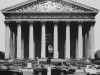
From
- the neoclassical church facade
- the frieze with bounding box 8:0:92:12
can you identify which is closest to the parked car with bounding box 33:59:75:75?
the neoclassical church facade

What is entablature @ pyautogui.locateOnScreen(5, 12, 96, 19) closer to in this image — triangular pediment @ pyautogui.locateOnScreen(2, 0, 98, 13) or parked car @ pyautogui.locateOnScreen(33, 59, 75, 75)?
triangular pediment @ pyautogui.locateOnScreen(2, 0, 98, 13)

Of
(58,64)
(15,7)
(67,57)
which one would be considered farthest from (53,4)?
(58,64)

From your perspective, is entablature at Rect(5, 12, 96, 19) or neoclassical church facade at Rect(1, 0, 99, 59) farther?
entablature at Rect(5, 12, 96, 19)

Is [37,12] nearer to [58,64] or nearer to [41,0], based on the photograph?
[41,0]

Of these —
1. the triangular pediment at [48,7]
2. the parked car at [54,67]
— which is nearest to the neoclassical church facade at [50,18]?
the triangular pediment at [48,7]

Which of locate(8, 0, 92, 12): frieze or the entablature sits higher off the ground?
locate(8, 0, 92, 12): frieze

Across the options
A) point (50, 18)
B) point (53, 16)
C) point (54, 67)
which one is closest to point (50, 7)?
point (53, 16)

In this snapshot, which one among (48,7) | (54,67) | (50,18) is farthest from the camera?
(50,18)

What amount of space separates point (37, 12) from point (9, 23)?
375 inches

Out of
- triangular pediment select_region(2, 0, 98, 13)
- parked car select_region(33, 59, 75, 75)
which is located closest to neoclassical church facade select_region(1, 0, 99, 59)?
triangular pediment select_region(2, 0, 98, 13)

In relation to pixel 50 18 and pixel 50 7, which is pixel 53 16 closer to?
pixel 50 18

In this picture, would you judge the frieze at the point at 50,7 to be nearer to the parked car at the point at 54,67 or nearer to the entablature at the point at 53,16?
the entablature at the point at 53,16

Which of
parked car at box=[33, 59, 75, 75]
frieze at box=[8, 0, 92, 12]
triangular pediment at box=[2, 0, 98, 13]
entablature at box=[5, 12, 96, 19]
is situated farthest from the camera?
entablature at box=[5, 12, 96, 19]

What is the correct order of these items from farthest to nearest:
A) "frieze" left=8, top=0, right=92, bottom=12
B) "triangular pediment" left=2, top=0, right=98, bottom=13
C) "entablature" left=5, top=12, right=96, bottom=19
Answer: "entablature" left=5, top=12, right=96, bottom=19, "frieze" left=8, top=0, right=92, bottom=12, "triangular pediment" left=2, top=0, right=98, bottom=13
